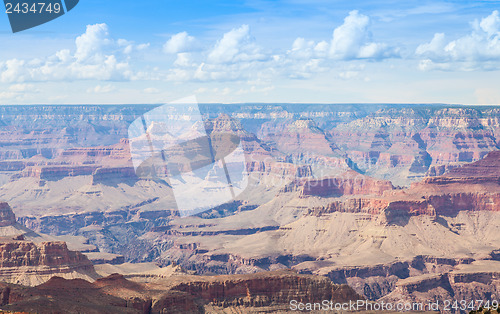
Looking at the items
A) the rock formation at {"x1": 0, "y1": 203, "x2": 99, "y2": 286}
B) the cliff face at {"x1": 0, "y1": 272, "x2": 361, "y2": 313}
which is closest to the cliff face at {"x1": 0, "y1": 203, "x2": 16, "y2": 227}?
the rock formation at {"x1": 0, "y1": 203, "x2": 99, "y2": 286}

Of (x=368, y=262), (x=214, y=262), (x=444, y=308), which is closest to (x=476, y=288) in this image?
(x=444, y=308)

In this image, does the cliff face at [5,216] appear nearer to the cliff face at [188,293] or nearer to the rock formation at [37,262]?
the rock formation at [37,262]

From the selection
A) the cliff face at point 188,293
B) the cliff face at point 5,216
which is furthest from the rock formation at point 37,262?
the cliff face at point 5,216

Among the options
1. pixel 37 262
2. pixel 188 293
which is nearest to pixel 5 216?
pixel 37 262

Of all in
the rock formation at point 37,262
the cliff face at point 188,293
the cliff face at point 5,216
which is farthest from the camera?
the cliff face at point 5,216

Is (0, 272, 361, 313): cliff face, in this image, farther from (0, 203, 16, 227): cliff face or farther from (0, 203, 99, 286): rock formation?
(0, 203, 16, 227): cliff face

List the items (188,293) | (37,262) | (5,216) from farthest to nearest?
1. (5,216)
2. (37,262)
3. (188,293)

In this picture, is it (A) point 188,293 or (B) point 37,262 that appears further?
(B) point 37,262

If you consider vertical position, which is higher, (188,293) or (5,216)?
(188,293)

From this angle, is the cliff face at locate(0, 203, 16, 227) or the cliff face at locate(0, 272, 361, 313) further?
the cliff face at locate(0, 203, 16, 227)

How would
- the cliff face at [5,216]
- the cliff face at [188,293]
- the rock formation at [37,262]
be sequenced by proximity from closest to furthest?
the cliff face at [188,293], the rock formation at [37,262], the cliff face at [5,216]

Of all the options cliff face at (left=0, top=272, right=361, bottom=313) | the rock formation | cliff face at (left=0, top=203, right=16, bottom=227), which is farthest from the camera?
cliff face at (left=0, top=203, right=16, bottom=227)

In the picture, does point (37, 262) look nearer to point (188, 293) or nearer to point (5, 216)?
point (188, 293)
